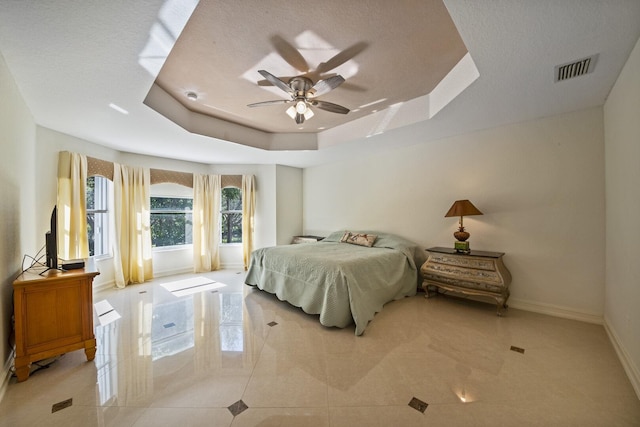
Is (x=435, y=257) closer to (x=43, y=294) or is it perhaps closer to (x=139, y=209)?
(x=43, y=294)

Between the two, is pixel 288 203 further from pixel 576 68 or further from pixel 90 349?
pixel 576 68

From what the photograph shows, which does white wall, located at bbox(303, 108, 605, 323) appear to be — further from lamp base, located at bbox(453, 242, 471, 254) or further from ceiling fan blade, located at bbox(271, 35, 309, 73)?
ceiling fan blade, located at bbox(271, 35, 309, 73)

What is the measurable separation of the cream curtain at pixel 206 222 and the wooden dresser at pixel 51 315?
3.11 meters

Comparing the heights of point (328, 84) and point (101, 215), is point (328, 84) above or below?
above

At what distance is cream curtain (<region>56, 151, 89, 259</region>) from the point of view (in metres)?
3.37

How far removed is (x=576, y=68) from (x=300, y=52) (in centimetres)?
230

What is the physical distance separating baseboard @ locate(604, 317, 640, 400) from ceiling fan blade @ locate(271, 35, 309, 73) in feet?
11.5

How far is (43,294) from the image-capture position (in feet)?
6.23

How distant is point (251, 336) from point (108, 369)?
1148 millimetres

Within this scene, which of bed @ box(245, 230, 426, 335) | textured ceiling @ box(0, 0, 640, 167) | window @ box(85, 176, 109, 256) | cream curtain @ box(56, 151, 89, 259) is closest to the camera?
textured ceiling @ box(0, 0, 640, 167)

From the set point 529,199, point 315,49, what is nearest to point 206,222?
point 315,49

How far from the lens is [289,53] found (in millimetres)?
2111

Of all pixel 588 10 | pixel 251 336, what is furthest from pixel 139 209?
pixel 588 10

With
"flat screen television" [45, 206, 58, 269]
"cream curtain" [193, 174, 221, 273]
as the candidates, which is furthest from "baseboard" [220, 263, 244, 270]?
"flat screen television" [45, 206, 58, 269]
